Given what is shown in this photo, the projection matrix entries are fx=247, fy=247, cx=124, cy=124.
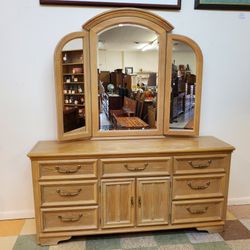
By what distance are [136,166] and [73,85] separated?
88cm

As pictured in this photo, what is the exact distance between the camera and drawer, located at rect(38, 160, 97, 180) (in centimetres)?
188

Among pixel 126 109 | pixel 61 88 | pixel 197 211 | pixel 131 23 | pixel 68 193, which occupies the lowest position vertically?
pixel 197 211

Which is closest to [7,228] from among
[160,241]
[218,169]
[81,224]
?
[81,224]

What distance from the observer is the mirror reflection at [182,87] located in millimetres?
2229

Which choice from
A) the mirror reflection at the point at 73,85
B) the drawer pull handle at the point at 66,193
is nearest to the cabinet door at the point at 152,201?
the drawer pull handle at the point at 66,193

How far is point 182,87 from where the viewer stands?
2.30 meters

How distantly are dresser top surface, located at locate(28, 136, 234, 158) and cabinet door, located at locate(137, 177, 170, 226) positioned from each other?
0.82 feet

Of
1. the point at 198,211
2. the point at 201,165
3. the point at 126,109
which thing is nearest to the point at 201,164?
the point at 201,165

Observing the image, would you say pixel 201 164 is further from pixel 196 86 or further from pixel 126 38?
pixel 126 38

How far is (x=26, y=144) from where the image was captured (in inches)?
89.7

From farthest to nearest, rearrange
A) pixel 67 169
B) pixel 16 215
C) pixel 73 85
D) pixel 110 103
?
pixel 16 215 → pixel 110 103 → pixel 73 85 → pixel 67 169

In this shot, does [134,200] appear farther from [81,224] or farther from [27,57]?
[27,57]

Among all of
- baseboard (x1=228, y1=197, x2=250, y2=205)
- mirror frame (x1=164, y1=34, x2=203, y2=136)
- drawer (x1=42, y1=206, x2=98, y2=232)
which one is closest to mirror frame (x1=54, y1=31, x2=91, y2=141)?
drawer (x1=42, y1=206, x2=98, y2=232)

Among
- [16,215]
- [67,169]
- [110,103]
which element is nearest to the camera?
[67,169]
